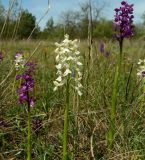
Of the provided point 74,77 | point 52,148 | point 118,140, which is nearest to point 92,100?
point 118,140

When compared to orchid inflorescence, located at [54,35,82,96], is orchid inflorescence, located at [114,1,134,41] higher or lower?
higher

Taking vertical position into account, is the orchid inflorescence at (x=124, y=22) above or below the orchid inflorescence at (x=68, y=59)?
above

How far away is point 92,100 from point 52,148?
797 mm

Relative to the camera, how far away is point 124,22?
259cm

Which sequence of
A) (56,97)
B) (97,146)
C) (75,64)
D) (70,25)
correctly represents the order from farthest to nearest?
1. (70,25)
2. (56,97)
3. (97,146)
4. (75,64)

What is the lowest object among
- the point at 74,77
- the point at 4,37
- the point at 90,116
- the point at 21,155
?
the point at 21,155

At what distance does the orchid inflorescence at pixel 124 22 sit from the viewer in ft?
8.43

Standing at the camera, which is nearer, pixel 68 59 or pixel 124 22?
pixel 68 59

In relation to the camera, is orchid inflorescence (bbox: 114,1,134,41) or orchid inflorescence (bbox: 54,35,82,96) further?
orchid inflorescence (bbox: 114,1,134,41)

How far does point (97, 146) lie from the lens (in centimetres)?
280

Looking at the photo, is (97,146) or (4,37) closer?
(97,146)

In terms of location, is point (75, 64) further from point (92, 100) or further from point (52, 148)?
point (92, 100)

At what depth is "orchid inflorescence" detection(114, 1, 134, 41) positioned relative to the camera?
257 centimetres

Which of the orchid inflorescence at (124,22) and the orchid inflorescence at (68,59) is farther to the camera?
the orchid inflorescence at (124,22)
